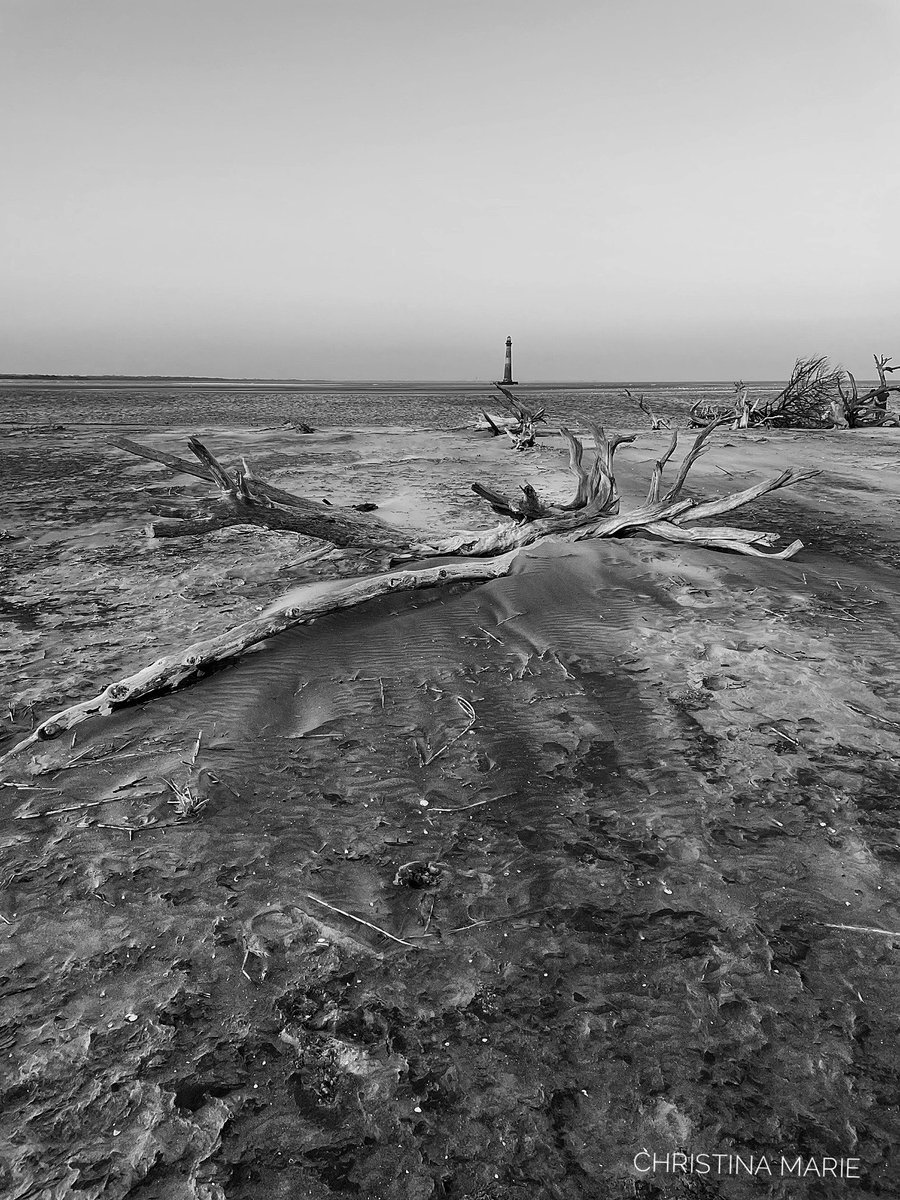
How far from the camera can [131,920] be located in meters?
1.87

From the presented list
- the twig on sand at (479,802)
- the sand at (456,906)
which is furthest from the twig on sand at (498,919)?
the twig on sand at (479,802)

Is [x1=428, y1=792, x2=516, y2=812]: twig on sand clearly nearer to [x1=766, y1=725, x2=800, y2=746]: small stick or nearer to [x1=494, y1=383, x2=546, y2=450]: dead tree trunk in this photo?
[x1=766, y1=725, x2=800, y2=746]: small stick

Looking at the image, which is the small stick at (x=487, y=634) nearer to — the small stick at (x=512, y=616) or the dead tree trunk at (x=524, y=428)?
the small stick at (x=512, y=616)

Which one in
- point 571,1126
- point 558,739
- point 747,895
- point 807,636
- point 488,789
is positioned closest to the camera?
point 571,1126

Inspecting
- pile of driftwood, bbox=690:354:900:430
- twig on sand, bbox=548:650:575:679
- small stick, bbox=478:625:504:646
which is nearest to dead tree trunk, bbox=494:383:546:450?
pile of driftwood, bbox=690:354:900:430

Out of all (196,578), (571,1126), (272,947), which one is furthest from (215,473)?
(571,1126)

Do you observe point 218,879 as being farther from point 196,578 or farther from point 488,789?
point 196,578

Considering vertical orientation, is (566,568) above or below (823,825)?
above

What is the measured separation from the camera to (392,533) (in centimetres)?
484

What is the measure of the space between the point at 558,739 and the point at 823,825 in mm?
973

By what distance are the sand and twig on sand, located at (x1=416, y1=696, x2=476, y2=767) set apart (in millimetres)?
14

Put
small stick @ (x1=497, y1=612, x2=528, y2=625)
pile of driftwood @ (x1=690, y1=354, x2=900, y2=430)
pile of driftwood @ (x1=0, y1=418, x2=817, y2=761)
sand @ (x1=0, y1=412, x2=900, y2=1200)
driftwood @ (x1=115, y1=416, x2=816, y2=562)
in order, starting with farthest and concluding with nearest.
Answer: pile of driftwood @ (x1=690, y1=354, x2=900, y2=430)
driftwood @ (x1=115, y1=416, x2=816, y2=562)
small stick @ (x1=497, y1=612, x2=528, y2=625)
pile of driftwood @ (x1=0, y1=418, x2=817, y2=761)
sand @ (x1=0, y1=412, x2=900, y2=1200)

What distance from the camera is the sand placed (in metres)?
1.36

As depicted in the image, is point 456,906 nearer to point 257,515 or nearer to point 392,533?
point 257,515
